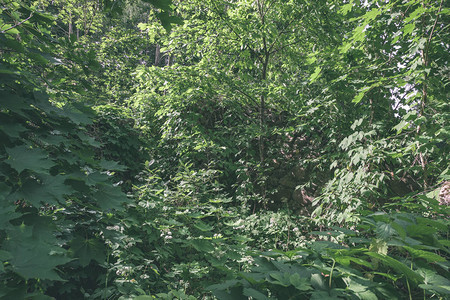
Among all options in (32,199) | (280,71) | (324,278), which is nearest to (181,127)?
(280,71)

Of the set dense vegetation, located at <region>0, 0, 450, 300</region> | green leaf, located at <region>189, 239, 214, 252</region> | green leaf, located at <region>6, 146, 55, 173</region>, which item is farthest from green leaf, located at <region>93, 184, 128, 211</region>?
green leaf, located at <region>189, 239, 214, 252</region>

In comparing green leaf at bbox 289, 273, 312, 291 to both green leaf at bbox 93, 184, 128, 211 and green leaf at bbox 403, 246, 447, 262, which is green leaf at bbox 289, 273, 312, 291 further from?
green leaf at bbox 93, 184, 128, 211

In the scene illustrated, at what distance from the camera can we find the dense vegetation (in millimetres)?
1006

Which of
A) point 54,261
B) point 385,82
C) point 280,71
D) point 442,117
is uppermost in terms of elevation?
point 280,71

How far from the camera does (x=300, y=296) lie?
88cm

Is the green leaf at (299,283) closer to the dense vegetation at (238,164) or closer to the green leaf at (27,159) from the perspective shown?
the dense vegetation at (238,164)

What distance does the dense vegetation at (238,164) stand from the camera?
1006 millimetres

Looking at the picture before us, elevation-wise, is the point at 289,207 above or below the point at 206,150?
below

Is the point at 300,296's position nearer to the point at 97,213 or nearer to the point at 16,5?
the point at 97,213

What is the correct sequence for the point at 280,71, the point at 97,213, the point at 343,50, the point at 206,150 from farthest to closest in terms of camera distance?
1. the point at 280,71
2. the point at 206,150
3. the point at 343,50
4. the point at 97,213

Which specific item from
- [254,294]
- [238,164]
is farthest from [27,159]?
[238,164]

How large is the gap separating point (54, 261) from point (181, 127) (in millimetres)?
4227

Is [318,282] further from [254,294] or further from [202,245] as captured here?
[202,245]

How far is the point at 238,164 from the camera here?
16.0 feet
